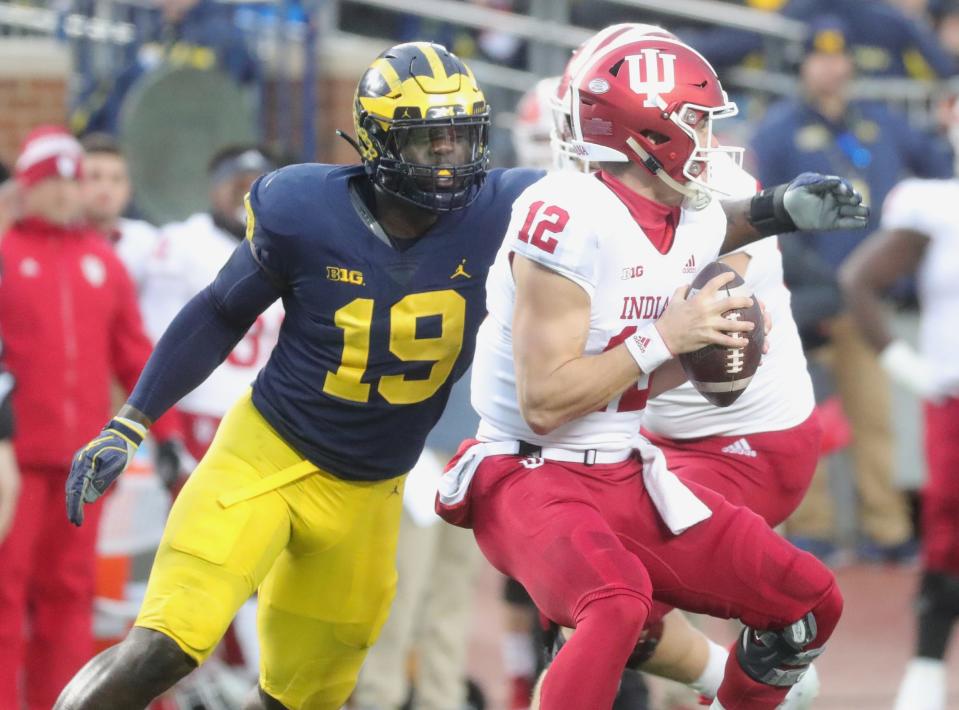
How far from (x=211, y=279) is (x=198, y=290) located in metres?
0.06

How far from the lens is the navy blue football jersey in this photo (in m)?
4.76

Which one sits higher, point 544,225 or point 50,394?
Result: point 544,225

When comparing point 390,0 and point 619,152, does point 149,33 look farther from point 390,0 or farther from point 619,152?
point 619,152

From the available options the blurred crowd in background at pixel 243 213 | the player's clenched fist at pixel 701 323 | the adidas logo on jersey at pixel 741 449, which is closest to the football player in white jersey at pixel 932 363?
the blurred crowd in background at pixel 243 213

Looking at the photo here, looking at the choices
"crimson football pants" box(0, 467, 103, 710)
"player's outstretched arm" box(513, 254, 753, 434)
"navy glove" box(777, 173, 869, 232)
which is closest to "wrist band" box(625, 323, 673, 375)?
"player's outstretched arm" box(513, 254, 753, 434)

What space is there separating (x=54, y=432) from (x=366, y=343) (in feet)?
6.31

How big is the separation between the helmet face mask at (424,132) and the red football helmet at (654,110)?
284 mm

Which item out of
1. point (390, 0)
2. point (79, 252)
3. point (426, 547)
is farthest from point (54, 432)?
point (390, 0)

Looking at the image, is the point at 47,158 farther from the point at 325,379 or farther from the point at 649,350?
the point at 649,350

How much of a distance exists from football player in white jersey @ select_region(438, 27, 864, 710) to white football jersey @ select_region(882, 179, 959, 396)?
1.88 m

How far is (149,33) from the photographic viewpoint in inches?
371

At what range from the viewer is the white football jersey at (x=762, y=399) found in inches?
203

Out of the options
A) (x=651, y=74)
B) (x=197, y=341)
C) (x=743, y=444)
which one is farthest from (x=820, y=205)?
(x=197, y=341)

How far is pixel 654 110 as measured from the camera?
4.47 metres
